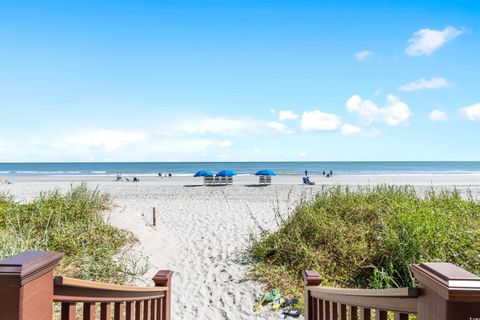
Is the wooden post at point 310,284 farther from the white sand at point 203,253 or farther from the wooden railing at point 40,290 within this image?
the white sand at point 203,253

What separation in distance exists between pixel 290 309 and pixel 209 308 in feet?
4.12

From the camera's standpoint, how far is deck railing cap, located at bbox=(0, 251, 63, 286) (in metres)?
1.15

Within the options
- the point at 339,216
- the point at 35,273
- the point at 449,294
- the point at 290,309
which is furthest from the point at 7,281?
the point at 339,216

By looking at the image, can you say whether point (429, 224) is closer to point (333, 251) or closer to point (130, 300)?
point (333, 251)

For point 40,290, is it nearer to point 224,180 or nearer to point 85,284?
point 85,284

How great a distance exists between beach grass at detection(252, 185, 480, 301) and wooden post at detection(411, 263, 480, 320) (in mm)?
3799

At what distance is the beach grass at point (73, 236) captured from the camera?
595 centimetres

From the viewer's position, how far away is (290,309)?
5.14 metres

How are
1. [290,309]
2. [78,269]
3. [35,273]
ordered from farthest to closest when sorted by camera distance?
1. [78,269]
2. [290,309]
3. [35,273]

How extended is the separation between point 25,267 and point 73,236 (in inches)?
267

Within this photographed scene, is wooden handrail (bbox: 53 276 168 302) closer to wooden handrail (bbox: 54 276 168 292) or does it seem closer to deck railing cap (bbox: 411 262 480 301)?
wooden handrail (bbox: 54 276 168 292)

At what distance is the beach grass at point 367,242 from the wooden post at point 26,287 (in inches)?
170

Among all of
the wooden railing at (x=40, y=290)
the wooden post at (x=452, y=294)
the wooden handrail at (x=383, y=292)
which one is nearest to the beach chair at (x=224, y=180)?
the wooden handrail at (x=383, y=292)

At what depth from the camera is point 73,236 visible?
7.27 meters
